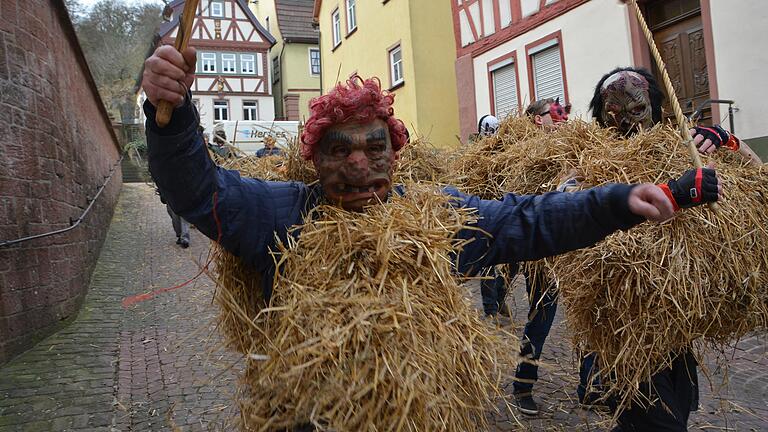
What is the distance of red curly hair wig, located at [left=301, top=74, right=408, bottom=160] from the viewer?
77.8 inches

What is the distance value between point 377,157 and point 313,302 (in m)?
0.65

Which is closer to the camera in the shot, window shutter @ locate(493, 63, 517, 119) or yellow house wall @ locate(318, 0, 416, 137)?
window shutter @ locate(493, 63, 517, 119)

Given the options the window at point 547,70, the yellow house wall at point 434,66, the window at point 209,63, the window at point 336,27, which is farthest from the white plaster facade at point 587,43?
the window at point 209,63

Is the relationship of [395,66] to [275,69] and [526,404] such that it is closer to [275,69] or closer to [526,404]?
[526,404]

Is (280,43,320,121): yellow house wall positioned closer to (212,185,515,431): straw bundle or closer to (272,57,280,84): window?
(272,57,280,84): window

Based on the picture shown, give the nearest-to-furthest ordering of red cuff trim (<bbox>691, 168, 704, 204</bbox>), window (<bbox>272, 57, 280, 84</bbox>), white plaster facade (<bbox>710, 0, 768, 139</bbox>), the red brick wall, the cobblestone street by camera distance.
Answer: red cuff trim (<bbox>691, 168, 704, 204</bbox>) < the cobblestone street < the red brick wall < white plaster facade (<bbox>710, 0, 768, 139</bbox>) < window (<bbox>272, 57, 280, 84</bbox>)

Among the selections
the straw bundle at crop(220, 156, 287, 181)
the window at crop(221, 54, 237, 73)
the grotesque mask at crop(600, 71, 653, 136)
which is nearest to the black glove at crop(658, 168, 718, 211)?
the grotesque mask at crop(600, 71, 653, 136)

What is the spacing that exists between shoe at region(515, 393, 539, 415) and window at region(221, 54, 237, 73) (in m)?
35.5

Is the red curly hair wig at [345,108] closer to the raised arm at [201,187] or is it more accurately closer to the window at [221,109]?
the raised arm at [201,187]

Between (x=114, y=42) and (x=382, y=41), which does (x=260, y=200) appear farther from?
(x=114, y=42)

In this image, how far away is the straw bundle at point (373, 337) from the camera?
1449mm

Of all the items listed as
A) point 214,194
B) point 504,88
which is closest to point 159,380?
point 214,194

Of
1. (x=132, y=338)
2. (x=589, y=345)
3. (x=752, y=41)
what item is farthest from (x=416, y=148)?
(x=752, y=41)

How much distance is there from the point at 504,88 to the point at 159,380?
10.7m
